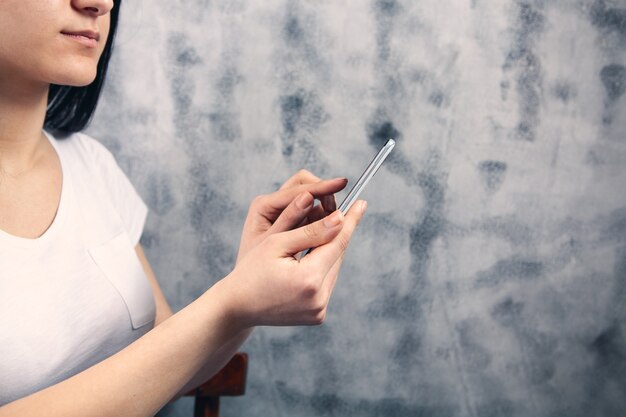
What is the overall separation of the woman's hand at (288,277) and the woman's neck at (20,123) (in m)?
0.30

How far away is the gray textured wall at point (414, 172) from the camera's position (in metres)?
1.00

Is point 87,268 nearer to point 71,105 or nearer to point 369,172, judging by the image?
point 71,105

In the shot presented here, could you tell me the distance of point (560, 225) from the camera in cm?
109

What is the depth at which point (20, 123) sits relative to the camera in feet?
2.32

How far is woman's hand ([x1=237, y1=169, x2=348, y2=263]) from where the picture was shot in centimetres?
62

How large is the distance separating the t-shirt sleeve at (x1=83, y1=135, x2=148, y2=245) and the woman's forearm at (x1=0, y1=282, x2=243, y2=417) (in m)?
0.28

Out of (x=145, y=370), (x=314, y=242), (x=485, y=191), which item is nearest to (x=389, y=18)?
(x=485, y=191)

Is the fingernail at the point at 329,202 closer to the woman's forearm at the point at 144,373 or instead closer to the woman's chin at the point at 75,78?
the woman's forearm at the point at 144,373

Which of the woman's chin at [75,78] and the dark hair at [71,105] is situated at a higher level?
the woman's chin at [75,78]

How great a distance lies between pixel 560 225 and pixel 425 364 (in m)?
0.33

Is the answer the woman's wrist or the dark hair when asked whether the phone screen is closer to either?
the woman's wrist

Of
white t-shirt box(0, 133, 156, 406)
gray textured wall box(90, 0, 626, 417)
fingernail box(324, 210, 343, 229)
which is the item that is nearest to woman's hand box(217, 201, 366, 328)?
fingernail box(324, 210, 343, 229)

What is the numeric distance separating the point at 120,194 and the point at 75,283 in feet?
0.62

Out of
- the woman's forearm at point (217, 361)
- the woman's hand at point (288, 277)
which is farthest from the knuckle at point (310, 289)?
the woman's forearm at point (217, 361)
